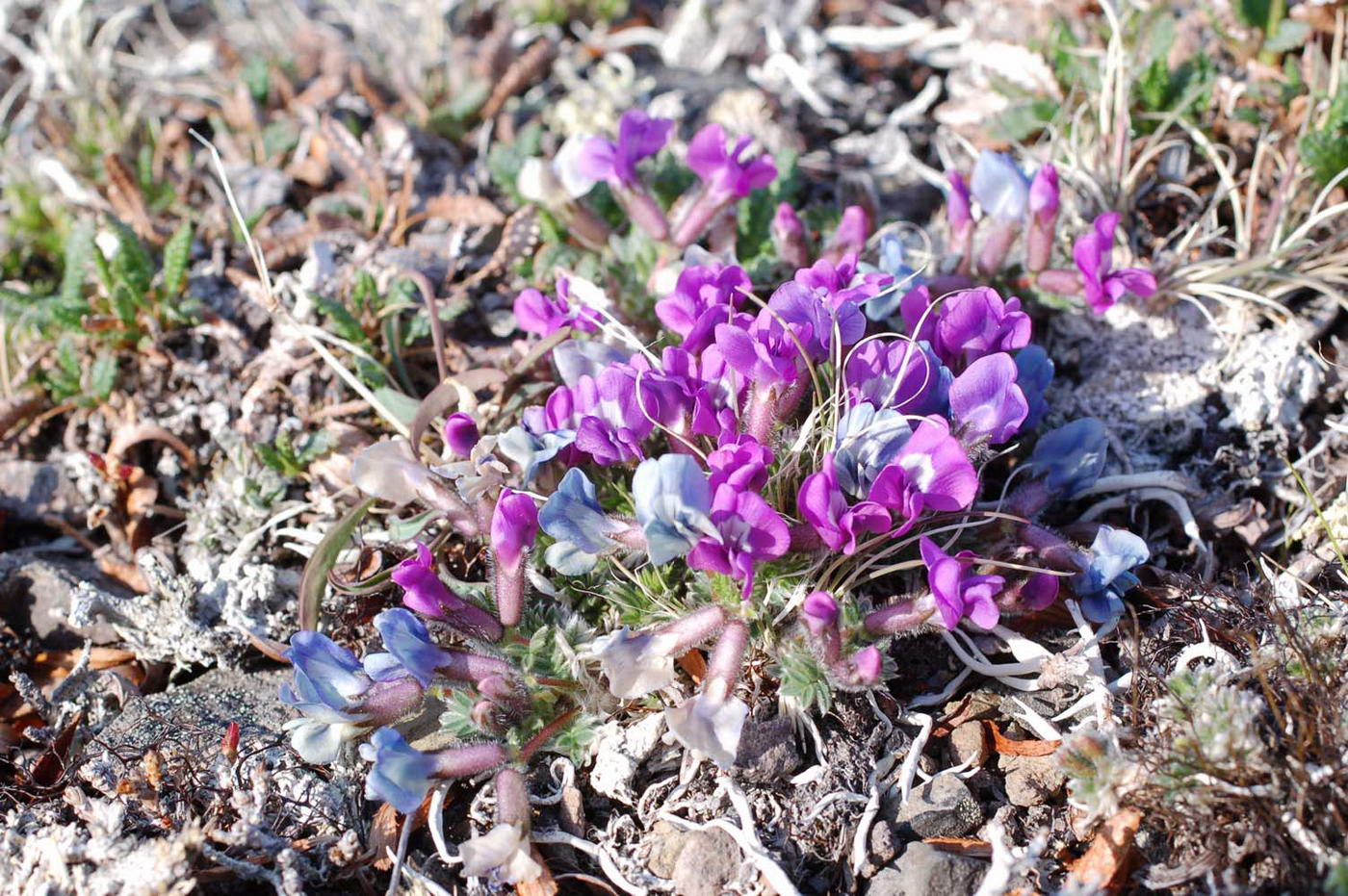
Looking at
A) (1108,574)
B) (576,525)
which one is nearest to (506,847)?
(576,525)

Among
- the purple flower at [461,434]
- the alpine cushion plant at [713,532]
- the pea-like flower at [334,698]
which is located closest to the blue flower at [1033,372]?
the alpine cushion plant at [713,532]

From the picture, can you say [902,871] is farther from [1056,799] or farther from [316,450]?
[316,450]

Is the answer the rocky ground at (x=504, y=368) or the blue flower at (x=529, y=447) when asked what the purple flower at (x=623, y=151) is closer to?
the rocky ground at (x=504, y=368)

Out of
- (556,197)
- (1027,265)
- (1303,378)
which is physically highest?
(556,197)

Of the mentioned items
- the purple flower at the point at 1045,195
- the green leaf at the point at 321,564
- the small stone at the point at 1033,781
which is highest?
the purple flower at the point at 1045,195

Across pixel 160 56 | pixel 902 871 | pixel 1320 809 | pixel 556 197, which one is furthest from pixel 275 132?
Result: pixel 1320 809

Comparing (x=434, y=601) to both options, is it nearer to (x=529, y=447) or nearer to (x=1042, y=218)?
(x=529, y=447)

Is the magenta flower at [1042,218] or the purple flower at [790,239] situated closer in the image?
the magenta flower at [1042,218]
